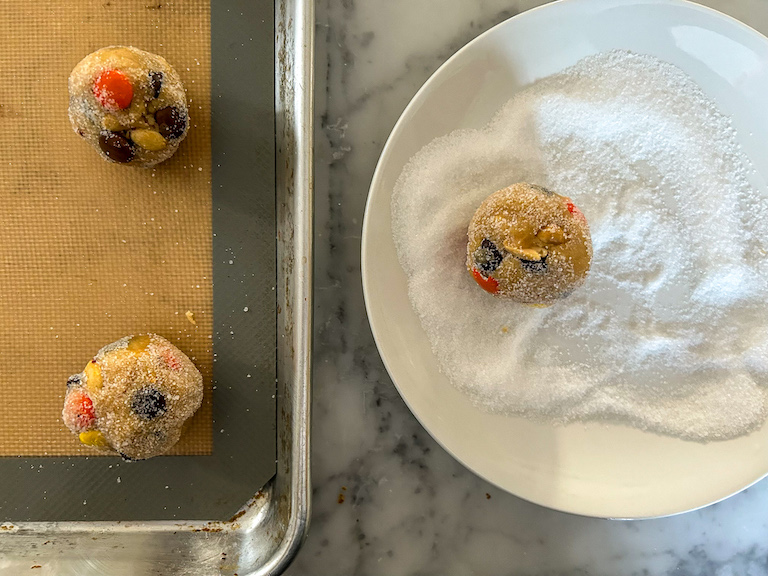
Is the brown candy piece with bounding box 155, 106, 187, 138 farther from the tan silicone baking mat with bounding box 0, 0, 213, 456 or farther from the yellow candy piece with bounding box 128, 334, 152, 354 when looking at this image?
the yellow candy piece with bounding box 128, 334, 152, 354

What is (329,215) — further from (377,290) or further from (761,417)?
(761,417)

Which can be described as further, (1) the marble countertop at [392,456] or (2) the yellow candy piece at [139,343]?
(1) the marble countertop at [392,456]

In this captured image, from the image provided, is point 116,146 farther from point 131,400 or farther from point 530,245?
point 530,245

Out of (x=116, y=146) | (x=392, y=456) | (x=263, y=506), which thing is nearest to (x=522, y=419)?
(x=392, y=456)

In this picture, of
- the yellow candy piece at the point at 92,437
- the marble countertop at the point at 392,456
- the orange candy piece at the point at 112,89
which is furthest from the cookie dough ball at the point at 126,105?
the yellow candy piece at the point at 92,437

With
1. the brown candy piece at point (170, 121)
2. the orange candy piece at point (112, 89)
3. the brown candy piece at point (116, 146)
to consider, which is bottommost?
the brown candy piece at point (116, 146)

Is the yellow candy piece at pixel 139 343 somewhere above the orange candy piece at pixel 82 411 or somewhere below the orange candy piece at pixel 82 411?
above

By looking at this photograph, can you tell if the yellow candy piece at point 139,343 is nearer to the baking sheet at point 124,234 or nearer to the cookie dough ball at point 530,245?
the baking sheet at point 124,234
